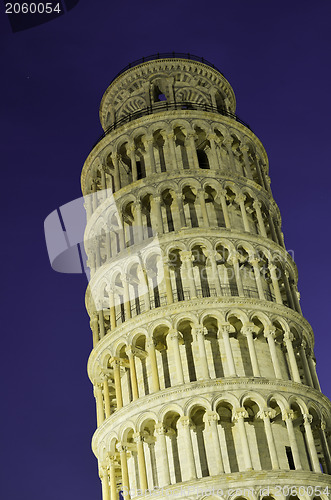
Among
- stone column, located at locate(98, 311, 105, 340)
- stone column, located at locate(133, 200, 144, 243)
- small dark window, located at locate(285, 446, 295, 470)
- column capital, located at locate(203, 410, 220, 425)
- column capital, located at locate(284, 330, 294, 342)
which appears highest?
stone column, located at locate(133, 200, 144, 243)

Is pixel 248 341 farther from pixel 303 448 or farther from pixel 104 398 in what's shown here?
pixel 104 398

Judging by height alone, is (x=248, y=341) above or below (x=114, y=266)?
below

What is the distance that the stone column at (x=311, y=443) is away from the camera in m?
32.3

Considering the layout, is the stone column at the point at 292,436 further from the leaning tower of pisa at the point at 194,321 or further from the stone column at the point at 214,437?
the stone column at the point at 214,437

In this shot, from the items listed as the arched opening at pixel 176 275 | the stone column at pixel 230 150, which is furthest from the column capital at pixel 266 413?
the stone column at pixel 230 150

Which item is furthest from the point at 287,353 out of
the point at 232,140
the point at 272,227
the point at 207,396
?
the point at 232,140

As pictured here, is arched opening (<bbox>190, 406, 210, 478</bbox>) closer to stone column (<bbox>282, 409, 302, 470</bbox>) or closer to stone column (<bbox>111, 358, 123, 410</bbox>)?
stone column (<bbox>282, 409, 302, 470</bbox>)

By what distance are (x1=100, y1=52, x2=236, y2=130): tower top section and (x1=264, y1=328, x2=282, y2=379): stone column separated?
16.4 m

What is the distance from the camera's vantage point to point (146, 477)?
32.0 m

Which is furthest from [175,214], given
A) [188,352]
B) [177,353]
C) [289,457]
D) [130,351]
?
[289,457]

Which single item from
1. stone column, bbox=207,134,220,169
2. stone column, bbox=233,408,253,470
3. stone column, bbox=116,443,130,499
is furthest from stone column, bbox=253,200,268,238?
stone column, bbox=116,443,130,499

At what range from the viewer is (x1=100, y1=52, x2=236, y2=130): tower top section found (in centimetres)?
4622

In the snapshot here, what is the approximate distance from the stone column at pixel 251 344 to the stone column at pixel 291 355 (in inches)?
70.0

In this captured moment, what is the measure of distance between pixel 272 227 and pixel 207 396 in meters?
12.5
